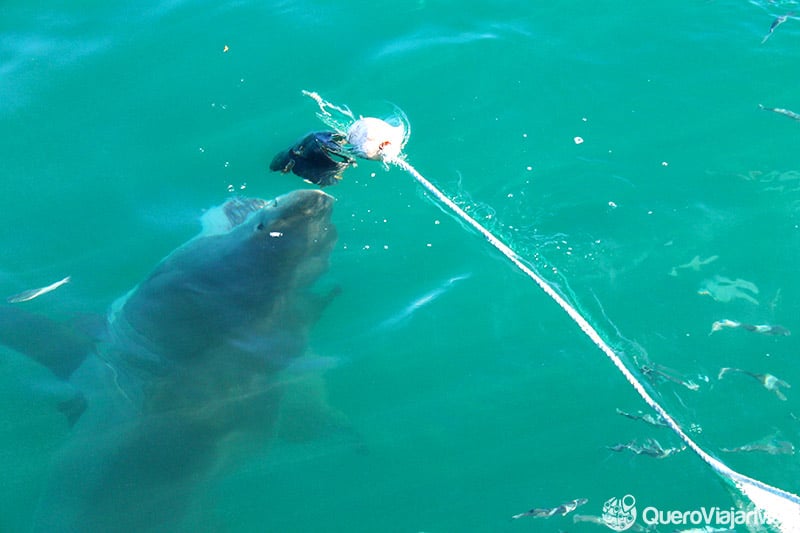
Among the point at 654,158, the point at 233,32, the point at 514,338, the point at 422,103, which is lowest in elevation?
the point at 514,338

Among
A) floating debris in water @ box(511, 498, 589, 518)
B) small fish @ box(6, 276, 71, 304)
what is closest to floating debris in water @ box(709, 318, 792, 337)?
floating debris in water @ box(511, 498, 589, 518)

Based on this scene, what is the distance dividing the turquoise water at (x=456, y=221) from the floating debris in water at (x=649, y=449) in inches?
1.7

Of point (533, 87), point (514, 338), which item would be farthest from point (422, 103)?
point (514, 338)

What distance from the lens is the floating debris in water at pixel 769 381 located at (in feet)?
19.5

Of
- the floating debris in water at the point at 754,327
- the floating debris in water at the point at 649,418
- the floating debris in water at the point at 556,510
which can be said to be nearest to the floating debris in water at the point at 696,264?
the floating debris in water at the point at 754,327

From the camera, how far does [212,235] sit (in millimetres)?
7004

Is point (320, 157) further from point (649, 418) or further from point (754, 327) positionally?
point (754, 327)

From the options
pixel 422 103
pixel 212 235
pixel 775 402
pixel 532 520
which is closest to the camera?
pixel 532 520

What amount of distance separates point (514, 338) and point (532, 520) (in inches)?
58.4

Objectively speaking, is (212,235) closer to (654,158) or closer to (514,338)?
(514,338)

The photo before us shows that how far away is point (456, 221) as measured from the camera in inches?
277

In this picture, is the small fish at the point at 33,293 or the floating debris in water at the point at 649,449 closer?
the floating debris in water at the point at 649,449

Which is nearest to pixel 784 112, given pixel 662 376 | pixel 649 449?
pixel 662 376

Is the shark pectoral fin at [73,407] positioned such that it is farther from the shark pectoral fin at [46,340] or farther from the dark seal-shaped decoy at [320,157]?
the dark seal-shaped decoy at [320,157]
